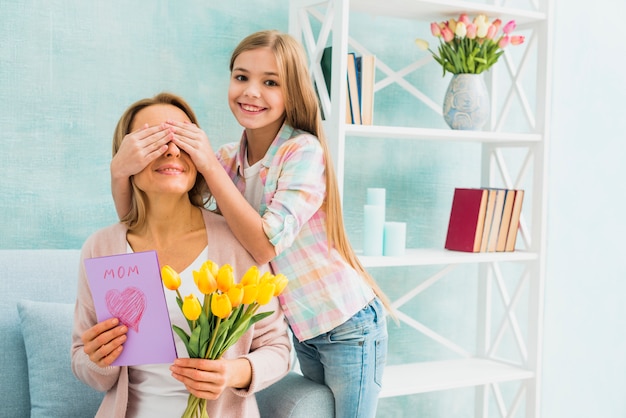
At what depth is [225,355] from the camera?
4.88 ft

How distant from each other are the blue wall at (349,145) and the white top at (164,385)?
2.70 feet

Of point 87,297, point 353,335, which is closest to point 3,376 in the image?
point 87,297

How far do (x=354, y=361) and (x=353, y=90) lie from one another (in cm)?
87

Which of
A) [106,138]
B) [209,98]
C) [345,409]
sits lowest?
[345,409]

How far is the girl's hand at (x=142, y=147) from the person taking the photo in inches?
54.6

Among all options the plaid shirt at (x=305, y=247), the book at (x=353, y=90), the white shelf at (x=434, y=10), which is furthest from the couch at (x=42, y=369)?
the white shelf at (x=434, y=10)

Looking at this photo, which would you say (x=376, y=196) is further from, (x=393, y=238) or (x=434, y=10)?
(x=434, y=10)

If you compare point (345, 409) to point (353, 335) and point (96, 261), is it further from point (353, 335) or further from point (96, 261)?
point (96, 261)

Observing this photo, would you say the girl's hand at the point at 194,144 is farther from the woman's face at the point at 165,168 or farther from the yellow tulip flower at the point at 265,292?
the yellow tulip flower at the point at 265,292

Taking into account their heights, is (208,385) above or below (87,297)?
below

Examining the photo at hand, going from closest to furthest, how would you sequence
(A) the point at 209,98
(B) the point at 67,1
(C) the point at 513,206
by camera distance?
(B) the point at 67,1 < (A) the point at 209,98 < (C) the point at 513,206

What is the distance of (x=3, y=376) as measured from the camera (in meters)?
1.82

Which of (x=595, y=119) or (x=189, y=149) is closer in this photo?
(x=189, y=149)

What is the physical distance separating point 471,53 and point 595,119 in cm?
88
